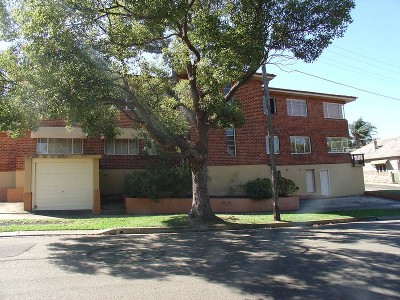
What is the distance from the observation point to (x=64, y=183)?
1941 cm

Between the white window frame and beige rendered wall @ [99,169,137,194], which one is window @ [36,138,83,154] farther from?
the white window frame

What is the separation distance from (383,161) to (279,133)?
26.0 meters

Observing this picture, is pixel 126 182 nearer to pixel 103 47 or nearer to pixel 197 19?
pixel 103 47

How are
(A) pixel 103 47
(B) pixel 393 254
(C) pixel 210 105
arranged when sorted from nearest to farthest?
1. (B) pixel 393 254
2. (A) pixel 103 47
3. (C) pixel 210 105

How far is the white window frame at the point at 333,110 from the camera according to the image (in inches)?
1238

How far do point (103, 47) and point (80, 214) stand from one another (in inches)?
350

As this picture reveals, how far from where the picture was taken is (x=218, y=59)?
11977 mm

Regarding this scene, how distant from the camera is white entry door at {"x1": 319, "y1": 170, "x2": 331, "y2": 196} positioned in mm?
30031

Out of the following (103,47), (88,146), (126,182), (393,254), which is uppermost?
(103,47)

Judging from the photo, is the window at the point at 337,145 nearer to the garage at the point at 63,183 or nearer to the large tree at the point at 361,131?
the garage at the point at 63,183

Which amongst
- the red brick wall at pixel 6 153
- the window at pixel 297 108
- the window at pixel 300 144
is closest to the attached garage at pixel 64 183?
the red brick wall at pixel 6 153

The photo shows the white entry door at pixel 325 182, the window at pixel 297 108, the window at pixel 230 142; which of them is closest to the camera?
the window at pixel 230 142

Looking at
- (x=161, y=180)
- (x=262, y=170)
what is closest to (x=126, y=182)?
(x=161, y=180)

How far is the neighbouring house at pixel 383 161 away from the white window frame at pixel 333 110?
55.6ft
